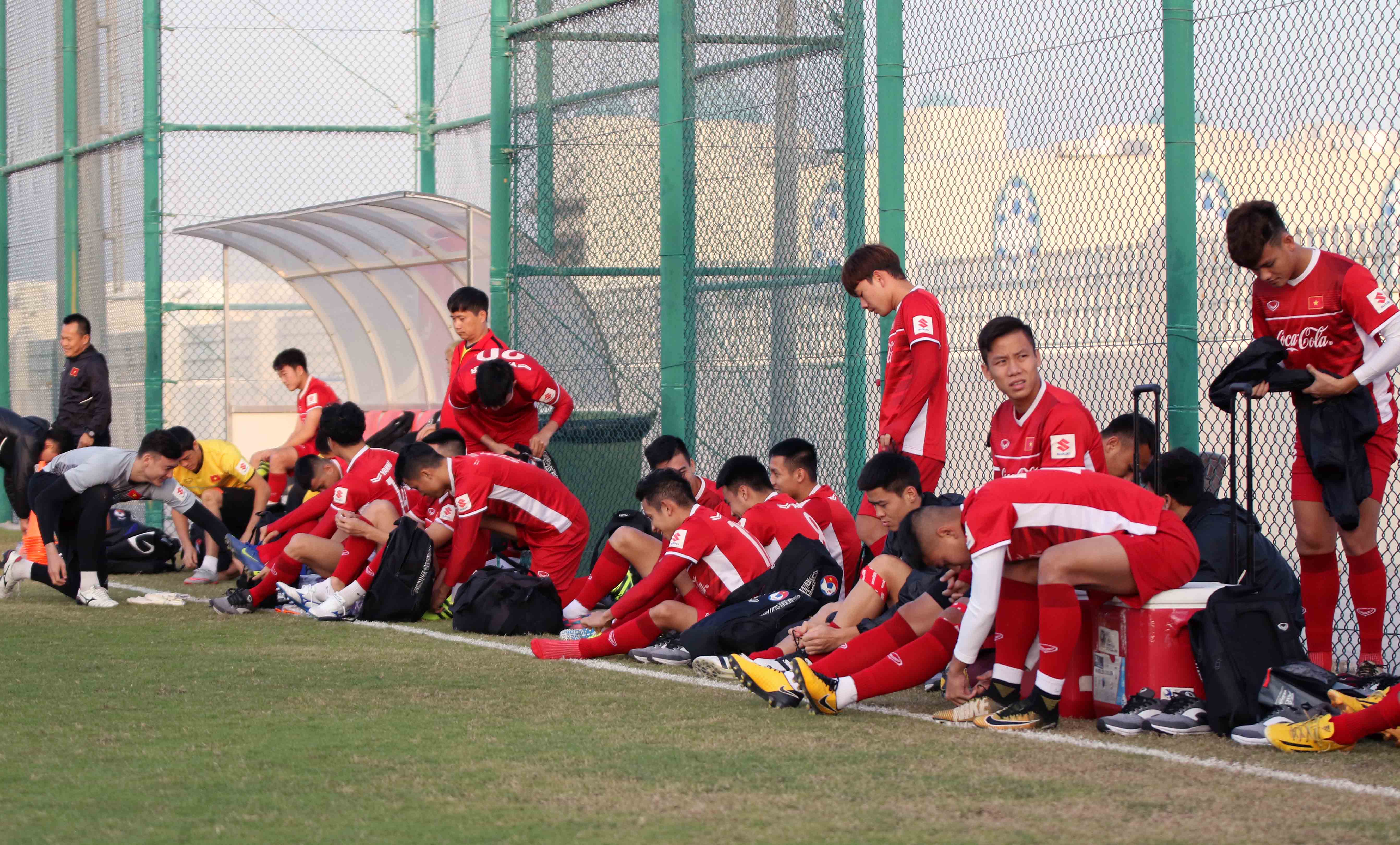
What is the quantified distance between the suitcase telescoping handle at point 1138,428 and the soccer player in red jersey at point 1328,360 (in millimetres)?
454

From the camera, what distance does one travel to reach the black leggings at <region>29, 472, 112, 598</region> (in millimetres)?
9000

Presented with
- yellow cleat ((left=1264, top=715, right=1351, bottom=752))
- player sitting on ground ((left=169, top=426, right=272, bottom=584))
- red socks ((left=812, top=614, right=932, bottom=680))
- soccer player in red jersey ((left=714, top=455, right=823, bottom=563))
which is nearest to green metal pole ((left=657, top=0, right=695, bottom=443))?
soccer player in red jersey ((left=714, top=455, right=823, bottom=563))

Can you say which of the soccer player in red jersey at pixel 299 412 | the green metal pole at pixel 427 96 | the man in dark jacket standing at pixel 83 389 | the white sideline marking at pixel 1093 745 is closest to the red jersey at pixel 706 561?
the white sideline marking at pixel 1093 745

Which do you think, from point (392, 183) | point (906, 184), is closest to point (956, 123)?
point (906, 184)

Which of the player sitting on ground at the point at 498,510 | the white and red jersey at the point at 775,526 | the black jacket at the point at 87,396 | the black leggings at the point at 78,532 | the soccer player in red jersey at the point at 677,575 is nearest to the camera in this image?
the soccer player in red jersey at the point at 677,575

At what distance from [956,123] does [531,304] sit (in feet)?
13.6

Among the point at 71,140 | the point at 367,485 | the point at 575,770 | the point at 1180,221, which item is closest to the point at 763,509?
the point at 1180,221

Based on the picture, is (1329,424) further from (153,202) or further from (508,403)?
(153,202)

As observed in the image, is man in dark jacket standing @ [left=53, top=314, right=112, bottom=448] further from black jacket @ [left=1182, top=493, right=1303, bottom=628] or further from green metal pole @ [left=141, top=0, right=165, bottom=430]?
black jacket @ [left=1182, top=493, right=1303, bottom=628]

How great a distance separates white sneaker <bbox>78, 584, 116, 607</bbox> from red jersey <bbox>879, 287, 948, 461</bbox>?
4758 mm

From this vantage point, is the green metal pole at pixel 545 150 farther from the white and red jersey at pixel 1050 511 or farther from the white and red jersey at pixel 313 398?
the white and red jersey at pixel 1050 511

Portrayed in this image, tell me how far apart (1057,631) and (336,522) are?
4.96 meters

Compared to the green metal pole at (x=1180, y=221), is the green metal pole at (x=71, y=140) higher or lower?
higher

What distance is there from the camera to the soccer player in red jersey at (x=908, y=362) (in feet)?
21.9
